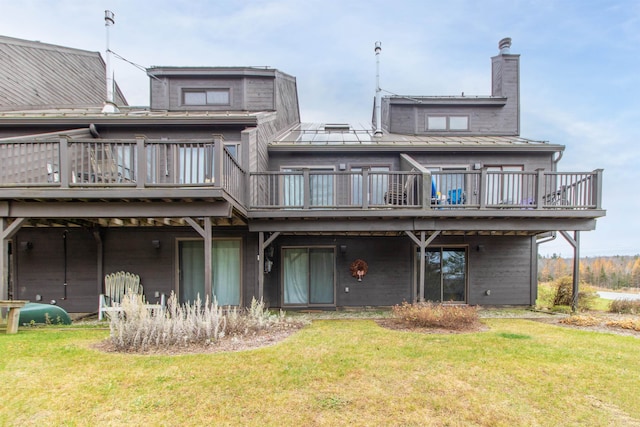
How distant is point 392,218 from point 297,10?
13625mm

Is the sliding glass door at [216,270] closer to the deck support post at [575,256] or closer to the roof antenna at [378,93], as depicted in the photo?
the roof antenna at [378,93]

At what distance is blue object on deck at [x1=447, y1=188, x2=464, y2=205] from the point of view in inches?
337

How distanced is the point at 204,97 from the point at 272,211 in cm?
614

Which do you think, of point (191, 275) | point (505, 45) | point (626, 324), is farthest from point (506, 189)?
point (191, 275)

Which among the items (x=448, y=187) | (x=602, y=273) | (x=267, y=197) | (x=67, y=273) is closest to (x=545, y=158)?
(x=448, y=187)

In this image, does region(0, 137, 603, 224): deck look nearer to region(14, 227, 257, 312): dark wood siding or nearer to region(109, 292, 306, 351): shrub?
region(14, 227, 257, 312): dark wood siding

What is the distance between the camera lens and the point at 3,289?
6.62m

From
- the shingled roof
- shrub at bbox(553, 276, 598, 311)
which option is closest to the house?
the shingled roof

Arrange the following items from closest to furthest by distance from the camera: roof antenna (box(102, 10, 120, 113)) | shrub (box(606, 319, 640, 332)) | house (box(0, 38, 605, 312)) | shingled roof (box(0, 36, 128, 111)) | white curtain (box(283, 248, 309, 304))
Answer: house (box(0, 38, 605, 312)) < shrub (box(606, 319, 640, 332)) < white curtain (box(283, 248, 309, 304)) < roof antenna (box(102, 10, 120, 113)) < shingled roof (box(0, 36, 128, 111))

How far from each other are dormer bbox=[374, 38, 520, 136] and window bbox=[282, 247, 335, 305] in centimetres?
598

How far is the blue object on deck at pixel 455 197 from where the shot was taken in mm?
8562

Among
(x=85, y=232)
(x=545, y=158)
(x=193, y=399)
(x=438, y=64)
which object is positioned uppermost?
(x=438, y=64)

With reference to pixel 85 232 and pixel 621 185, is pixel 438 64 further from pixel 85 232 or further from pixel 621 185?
pixel 85 232

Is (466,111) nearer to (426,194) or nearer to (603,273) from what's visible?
Result: (426,194)
